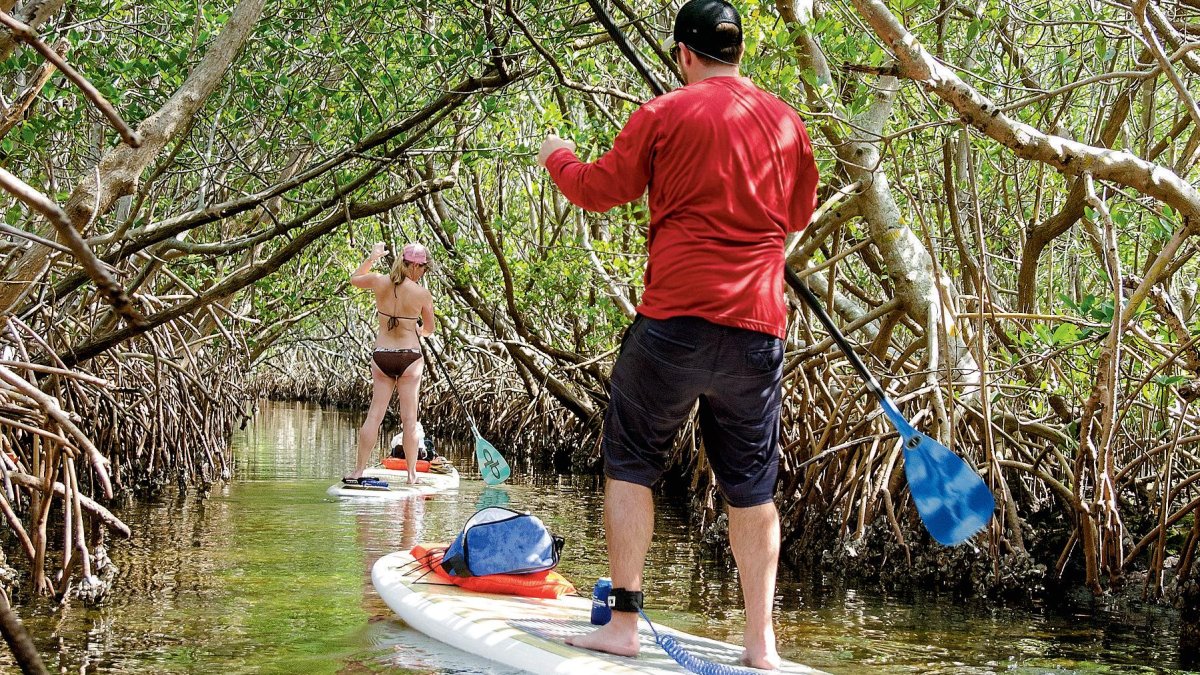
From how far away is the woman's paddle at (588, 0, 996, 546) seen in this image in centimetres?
346

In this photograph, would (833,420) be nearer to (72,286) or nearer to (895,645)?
(895,645)

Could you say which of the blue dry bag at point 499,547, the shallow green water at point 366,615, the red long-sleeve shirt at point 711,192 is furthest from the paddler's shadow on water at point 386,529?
the red long-sleeve shirt at point 711,192

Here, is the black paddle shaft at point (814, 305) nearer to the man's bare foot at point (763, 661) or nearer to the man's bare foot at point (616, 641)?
the man's bare foot at point (763, 661)

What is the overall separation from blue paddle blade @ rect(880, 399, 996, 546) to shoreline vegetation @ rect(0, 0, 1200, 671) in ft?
3.05

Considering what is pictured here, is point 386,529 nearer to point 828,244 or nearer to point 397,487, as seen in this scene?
point 397,487

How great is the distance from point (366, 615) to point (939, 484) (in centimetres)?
189

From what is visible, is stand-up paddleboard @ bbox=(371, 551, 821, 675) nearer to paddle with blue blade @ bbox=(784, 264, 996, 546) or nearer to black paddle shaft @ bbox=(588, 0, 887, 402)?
paddle with blue blade @ bbox=(784, 264, 996, 546)

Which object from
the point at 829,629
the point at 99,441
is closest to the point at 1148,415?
the point at 829,629

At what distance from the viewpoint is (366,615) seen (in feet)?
13.6

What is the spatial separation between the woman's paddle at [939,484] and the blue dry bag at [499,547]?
1.13 m

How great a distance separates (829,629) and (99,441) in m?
5.36

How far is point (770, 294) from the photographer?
300 centimetres

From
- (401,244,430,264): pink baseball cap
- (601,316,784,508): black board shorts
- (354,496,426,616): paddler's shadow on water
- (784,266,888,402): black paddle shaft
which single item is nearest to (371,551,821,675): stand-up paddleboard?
(601,316,784,508): black board shorts

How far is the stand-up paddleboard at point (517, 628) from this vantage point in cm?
304
